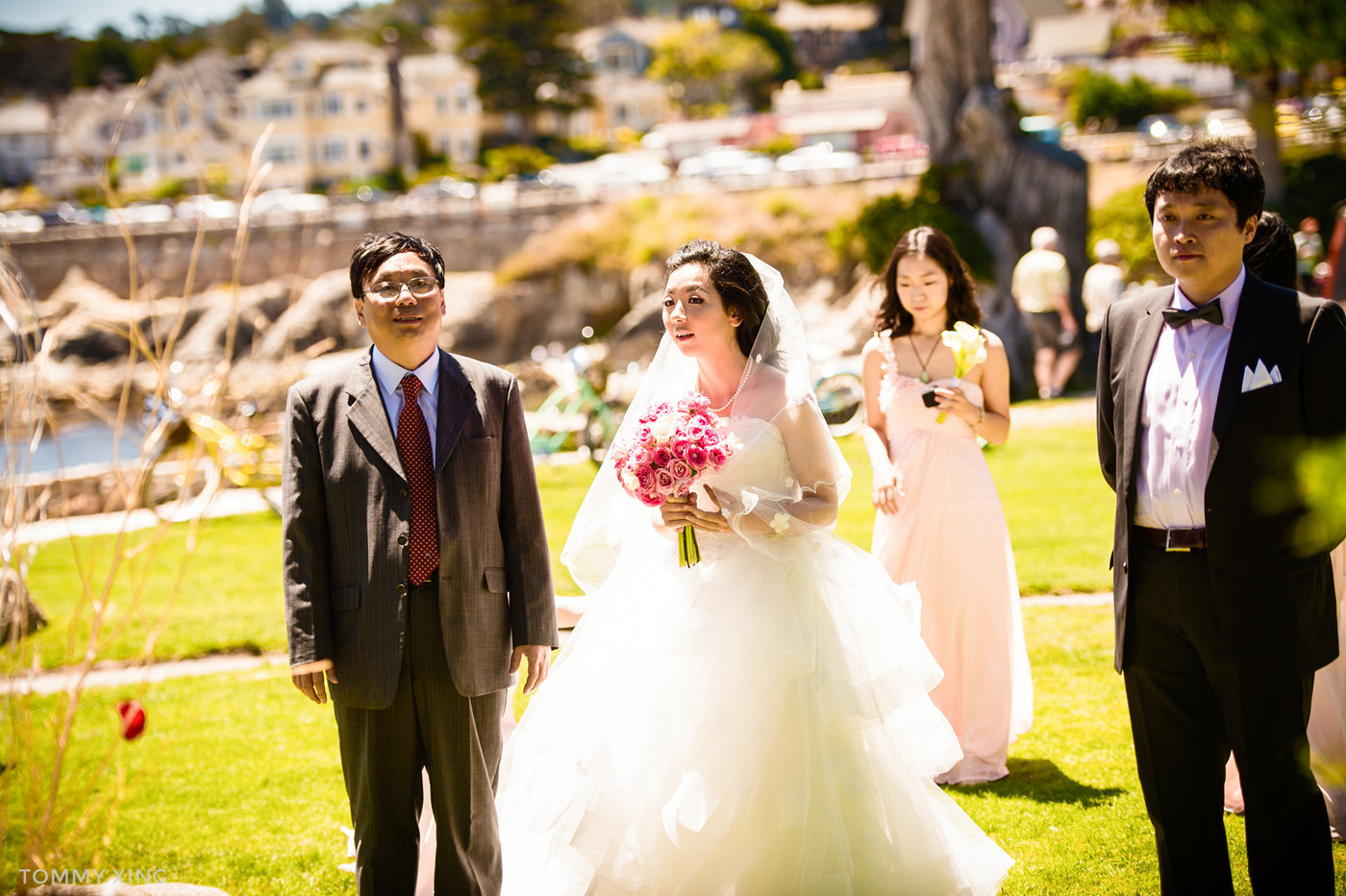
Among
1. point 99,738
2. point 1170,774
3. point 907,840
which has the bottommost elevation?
point 99,738

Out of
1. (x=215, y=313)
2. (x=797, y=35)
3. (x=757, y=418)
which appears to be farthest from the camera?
(x=797, y=35)

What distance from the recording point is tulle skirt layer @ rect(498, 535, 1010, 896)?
3.39 meters

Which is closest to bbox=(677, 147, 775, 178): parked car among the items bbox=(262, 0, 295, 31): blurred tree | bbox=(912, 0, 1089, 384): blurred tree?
bbox=(912, 0, 1089, 384): blurred tree

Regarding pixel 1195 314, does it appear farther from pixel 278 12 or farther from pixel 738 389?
pixel 278 12

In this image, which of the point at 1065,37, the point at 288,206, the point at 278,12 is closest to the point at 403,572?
the point at 288,206

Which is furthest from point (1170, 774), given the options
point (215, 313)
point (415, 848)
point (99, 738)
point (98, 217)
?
point (98, 217)

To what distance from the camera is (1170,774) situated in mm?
3244

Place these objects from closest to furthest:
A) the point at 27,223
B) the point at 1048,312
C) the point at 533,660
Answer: the point at 533,660
the point at 1048,312
the point at 27,223

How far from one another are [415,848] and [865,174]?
32560 mm

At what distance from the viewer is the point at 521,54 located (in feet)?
222

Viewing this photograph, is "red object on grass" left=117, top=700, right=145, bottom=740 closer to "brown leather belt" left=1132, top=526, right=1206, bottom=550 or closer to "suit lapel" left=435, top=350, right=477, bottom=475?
"suit lapel" left=435, top=350, right=477, bottom=475

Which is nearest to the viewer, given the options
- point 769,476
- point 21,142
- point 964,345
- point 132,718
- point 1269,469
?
point 132,718

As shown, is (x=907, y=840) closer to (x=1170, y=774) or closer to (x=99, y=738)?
(x=1170, y=774)

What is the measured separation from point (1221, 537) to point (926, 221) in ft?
57.9
